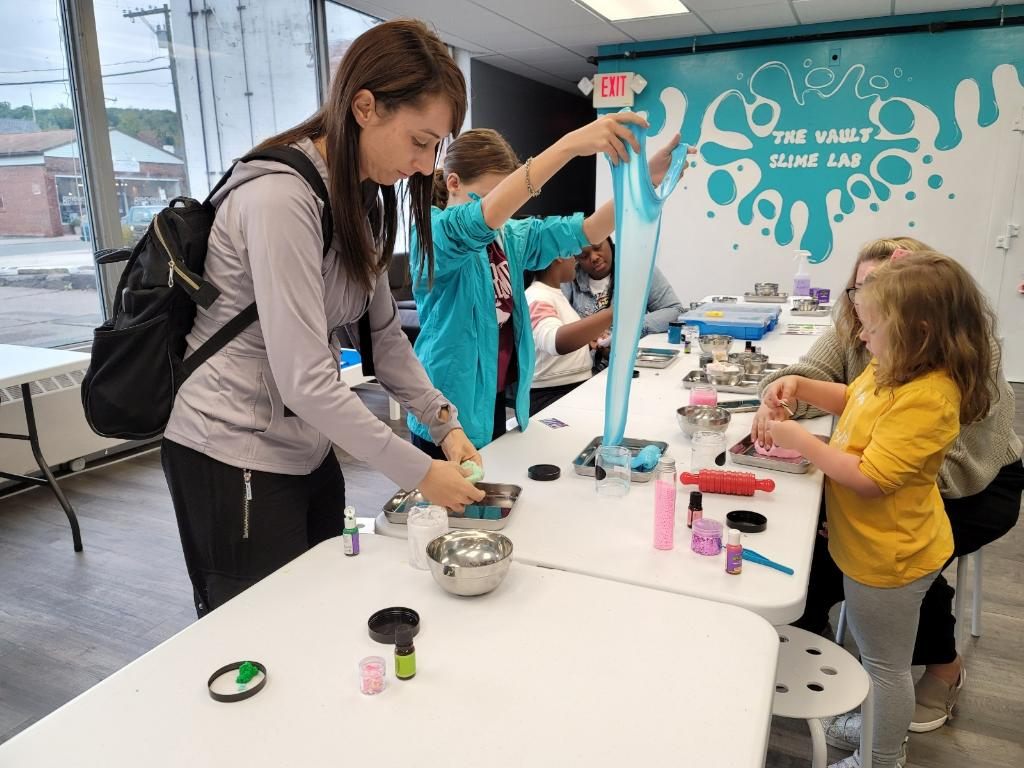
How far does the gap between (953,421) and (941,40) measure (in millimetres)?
5455

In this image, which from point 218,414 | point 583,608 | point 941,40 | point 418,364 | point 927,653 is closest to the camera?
point 583,608

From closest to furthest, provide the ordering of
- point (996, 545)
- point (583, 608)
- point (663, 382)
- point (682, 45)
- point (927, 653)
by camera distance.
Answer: point (583, 608), point (927, 653), point (663, 382), point (996, 545), point (682, 45)

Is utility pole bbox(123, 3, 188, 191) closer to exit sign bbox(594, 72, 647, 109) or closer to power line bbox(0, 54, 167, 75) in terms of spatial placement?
power line bbox(0, 54, 167, 75)

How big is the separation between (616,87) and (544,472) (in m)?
5.64

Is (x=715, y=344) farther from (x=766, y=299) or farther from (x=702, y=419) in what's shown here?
(x=766, y=299)

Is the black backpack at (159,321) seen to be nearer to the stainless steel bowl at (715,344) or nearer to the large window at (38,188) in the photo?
the stainless steel bowl at (715,344)

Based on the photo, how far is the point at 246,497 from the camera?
49.7 inches

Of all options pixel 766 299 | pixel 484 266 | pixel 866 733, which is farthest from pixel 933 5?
pixel 866 733

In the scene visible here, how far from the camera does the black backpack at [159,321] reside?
1167 mm

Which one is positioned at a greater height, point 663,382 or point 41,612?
point 663,382

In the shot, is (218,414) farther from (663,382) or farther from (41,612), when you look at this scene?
(41,612)

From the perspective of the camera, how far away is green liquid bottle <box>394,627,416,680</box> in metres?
0.93

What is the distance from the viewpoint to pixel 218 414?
123 cm

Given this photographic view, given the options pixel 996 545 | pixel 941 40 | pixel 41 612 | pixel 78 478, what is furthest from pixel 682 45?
pixel 41 612
